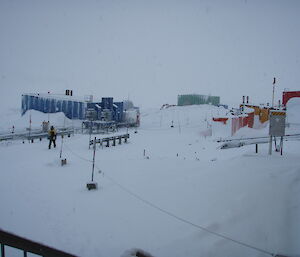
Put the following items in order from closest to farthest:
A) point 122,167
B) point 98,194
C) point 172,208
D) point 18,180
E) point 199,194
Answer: point 172,208 → point 199,194 → point 98,194 → point 18,180 → point 122,167

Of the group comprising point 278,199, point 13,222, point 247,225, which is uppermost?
point 278,199

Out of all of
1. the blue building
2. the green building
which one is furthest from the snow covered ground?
the green building

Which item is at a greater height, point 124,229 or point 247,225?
point 247,225

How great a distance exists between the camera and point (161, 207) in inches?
289

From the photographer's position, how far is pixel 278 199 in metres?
6.38

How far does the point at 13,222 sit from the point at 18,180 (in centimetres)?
349

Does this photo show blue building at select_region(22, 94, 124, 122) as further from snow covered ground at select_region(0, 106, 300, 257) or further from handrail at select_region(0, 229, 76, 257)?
handrail at select_region(0, 229, 76, 257)

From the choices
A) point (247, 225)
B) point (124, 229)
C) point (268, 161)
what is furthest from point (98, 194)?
point (268, 161)

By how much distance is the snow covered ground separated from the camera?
5.39 m

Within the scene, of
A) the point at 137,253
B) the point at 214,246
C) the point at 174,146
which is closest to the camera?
the point at 137,253

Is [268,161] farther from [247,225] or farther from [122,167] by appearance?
[122,167]

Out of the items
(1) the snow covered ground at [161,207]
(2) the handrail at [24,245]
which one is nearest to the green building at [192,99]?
(1) the snow covered ground at [161,207]

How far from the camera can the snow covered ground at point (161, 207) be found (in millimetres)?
5387

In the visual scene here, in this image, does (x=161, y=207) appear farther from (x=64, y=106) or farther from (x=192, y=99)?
(x=192, y=99)
